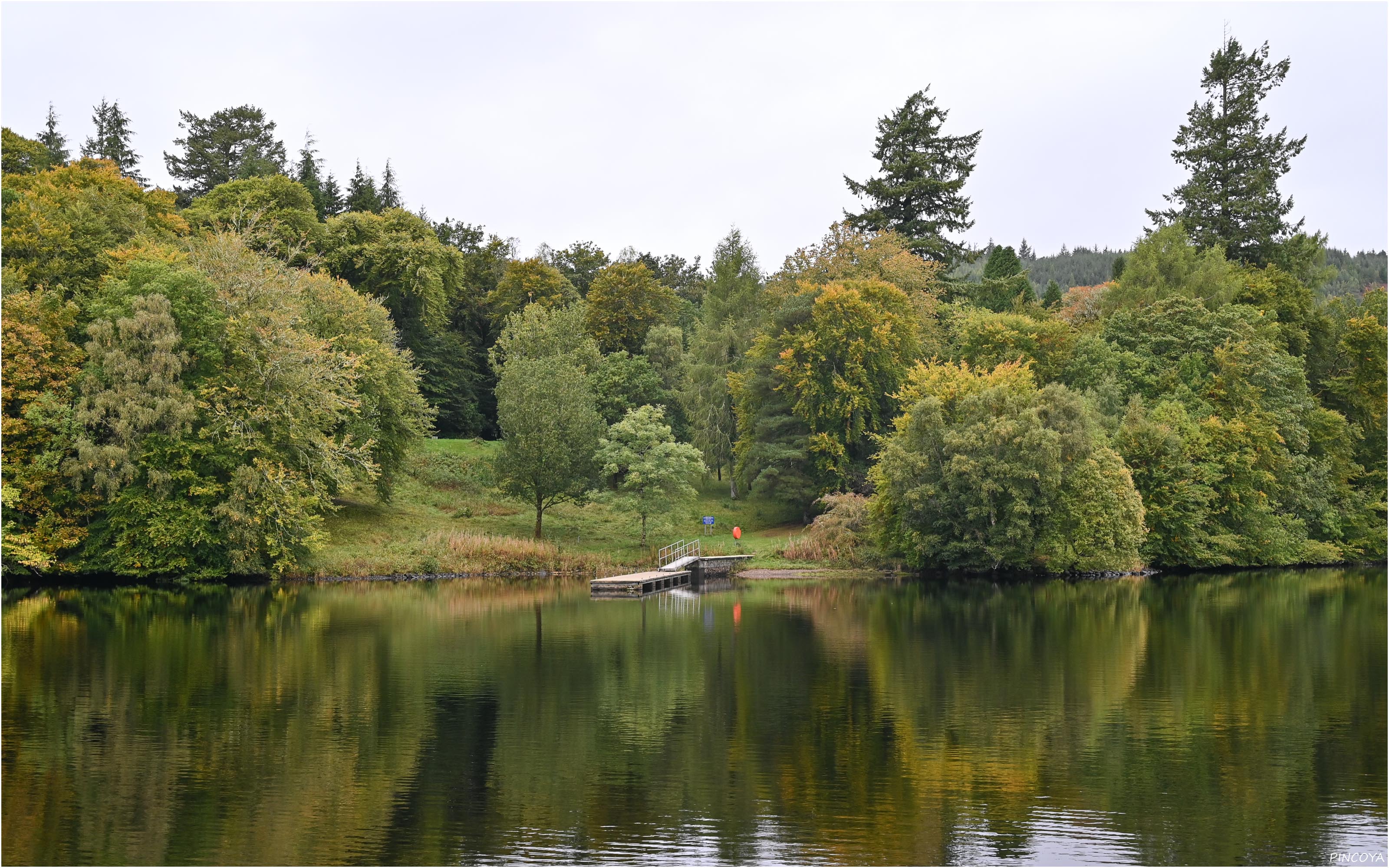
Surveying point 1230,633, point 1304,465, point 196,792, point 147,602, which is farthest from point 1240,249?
point 196,792

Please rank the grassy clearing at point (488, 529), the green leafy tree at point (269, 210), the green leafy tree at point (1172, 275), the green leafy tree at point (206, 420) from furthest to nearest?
the green leafy tree at point (269, 210)
the green leafy tree at point (1172, 275)
the grassy clearing at point (488, 529)
the green leafy tree at point (206, 420)

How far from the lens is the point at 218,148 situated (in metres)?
87.4

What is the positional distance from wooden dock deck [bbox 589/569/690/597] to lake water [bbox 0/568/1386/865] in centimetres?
887

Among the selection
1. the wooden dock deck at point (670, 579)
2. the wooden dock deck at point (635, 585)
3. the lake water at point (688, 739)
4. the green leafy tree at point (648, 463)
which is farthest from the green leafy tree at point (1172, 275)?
the lake water at point (688, 739)

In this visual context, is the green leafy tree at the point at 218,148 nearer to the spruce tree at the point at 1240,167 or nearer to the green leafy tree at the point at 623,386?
the green leafy tree at the point at 623,386

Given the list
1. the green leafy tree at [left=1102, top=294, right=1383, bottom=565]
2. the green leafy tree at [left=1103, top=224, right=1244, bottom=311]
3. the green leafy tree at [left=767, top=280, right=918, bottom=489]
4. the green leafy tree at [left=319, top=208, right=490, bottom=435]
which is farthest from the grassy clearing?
the green leafy tree at [left=1103, top=224, right=1244, bottom=311]

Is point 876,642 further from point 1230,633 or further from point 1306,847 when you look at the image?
point 1306,847

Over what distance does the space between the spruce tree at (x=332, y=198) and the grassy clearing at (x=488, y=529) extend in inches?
898

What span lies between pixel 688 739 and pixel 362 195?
7080 cm

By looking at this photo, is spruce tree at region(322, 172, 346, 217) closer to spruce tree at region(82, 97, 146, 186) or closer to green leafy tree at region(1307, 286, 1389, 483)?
spruce tree at region(82, 97, 146, 186)

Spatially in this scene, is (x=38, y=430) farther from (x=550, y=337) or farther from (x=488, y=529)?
(x=550, y=337)

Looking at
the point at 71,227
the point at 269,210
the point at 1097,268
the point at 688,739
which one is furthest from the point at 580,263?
the point at 1097,268

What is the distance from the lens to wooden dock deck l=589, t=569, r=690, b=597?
4516 centimetres

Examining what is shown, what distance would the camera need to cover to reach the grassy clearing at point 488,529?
165ft
